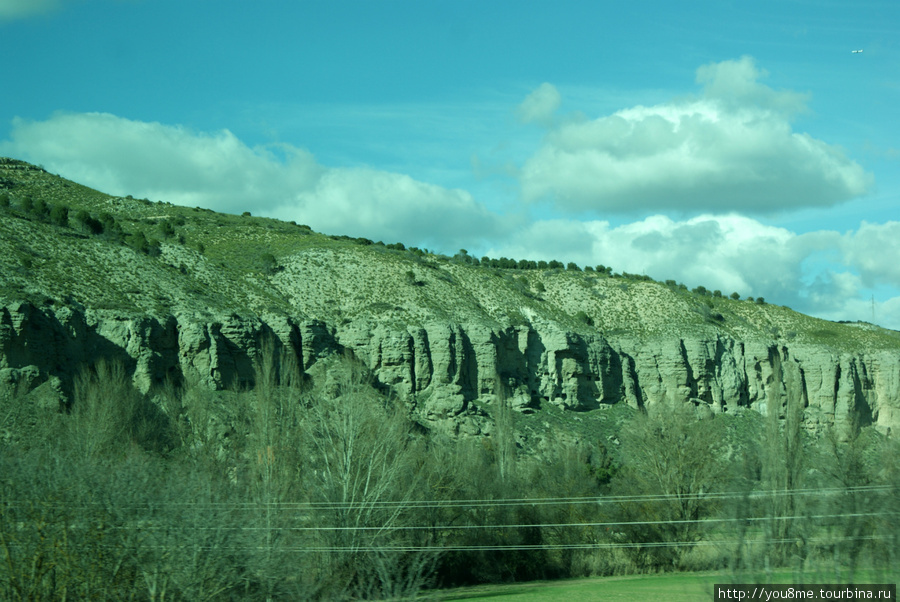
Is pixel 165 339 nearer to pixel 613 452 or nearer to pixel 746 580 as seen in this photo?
pixel 613 452

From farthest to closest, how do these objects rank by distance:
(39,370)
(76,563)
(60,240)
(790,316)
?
(790,316) < (60,240) < (39,370) < (76,563)

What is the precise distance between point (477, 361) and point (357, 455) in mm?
35520

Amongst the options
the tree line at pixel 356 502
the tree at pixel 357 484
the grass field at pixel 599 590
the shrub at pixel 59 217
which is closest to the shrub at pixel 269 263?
the shrub at pixel 59 217

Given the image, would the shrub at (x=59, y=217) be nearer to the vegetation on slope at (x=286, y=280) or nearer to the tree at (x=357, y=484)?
the vegetation on slope at (x=286, y=280)

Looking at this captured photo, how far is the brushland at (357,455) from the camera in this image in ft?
62.1

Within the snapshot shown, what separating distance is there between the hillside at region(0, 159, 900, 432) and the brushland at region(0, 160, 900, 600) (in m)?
0.44

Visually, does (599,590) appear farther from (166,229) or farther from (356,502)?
(166,229)

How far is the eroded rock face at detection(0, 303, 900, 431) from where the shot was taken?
51.7m

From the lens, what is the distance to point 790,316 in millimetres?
93500

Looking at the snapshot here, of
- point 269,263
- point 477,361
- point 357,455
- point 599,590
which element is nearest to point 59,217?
point 269,263

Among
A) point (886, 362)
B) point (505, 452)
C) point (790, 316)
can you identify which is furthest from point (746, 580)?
point (790, 316)

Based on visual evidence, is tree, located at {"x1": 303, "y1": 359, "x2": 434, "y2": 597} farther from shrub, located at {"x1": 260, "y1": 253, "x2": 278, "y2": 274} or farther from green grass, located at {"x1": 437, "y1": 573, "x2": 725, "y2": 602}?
shrub, located at {"x1": 260, "y1": 253, "x2": 278, "y2": 274}

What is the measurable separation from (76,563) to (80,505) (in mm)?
1319

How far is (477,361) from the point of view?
71.2m
